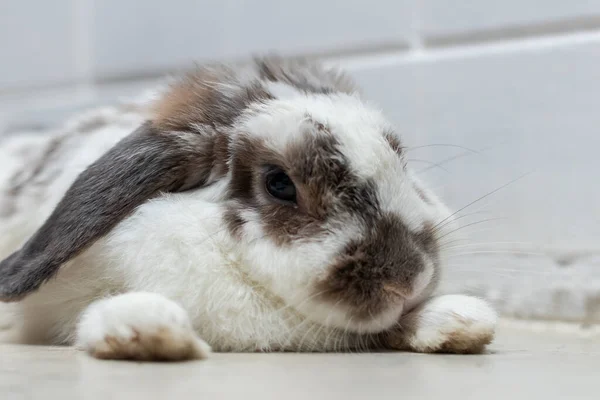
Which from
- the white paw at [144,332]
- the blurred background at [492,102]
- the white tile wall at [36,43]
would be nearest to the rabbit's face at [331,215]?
the white paw at [144,332]

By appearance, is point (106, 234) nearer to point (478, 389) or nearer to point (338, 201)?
point (338, 201)

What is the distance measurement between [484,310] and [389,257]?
209 mm

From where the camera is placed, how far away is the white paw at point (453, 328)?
1.20m

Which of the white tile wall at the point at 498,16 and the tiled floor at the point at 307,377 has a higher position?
the white tile wall at the point at 498,16

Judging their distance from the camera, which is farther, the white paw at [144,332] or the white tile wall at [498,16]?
the white tile wall at [498,16]

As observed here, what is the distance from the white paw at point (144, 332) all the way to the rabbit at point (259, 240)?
0.03m

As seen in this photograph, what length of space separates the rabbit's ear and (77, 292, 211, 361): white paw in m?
0.19

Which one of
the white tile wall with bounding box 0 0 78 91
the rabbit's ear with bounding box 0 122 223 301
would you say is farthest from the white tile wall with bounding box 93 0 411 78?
the rabbit's ear with bounding box 0 122 223 301

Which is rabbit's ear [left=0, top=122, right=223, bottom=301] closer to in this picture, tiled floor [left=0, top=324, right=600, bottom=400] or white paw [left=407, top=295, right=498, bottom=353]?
tiled floor [left=0, top=324, right=600, bottom=400]

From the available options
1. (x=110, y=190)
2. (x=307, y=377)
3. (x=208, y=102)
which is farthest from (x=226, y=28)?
(x=307, y=377)

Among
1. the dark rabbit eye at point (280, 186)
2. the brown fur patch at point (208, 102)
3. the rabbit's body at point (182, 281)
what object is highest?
the brown fur patch at point (208, 102)

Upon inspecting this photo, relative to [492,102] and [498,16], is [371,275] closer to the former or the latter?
[492,102]

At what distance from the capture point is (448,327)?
1201 millimetres

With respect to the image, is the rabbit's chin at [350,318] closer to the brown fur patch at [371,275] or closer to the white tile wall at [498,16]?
the brown fur patch at [371,275]
